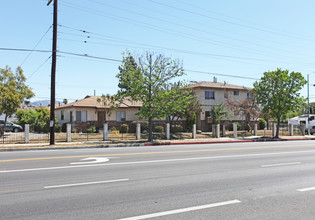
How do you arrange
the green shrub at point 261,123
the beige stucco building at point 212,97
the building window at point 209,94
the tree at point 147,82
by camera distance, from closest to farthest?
the tree at point 147,82, the beige stucco building at point 212,97, the building window at point 209,94, the green shrub at point 261,123

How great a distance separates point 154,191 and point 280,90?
2723 cm

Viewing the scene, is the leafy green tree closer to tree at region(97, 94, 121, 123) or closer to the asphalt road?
tree at region(97, 94, 121, 123)

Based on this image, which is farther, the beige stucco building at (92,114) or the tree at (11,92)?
the beige stucco building at (92,114)

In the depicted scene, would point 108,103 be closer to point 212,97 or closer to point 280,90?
point 212,97

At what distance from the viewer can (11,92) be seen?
24.6 meters

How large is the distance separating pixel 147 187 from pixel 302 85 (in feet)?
91.8

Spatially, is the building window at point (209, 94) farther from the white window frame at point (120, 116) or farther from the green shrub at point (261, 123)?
the white window frame at point (120, 116)

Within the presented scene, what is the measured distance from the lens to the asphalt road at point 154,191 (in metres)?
5.36

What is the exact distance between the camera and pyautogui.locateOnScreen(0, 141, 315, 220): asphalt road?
5.36 meters

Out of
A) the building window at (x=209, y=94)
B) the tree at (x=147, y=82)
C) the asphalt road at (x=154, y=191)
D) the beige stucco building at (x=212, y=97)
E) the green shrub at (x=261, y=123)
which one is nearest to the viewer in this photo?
the asphalt road at (x=154, y=191)

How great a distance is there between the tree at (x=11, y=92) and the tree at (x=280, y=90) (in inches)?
942

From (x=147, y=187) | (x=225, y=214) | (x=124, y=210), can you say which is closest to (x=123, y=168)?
(x=147, y=187)

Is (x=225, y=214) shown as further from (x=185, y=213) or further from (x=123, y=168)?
(x=123, y=168)

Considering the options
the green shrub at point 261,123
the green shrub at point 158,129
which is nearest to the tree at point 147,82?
the green shrub at point 158,129
